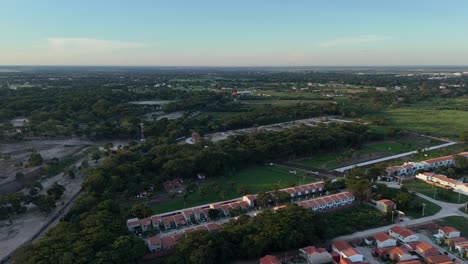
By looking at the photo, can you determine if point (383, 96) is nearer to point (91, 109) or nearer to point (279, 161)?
point (279, 161)

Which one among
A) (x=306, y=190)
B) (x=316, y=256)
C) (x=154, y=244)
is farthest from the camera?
(x=306, y=190)

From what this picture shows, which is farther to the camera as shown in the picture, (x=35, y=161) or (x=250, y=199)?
(x=35, y=161)

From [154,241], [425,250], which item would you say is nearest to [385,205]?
[425,250]

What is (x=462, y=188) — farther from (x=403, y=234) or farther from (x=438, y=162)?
(x=403, y=234)

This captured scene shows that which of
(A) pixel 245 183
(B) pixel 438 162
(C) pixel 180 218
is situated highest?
(B) pixel 438 162

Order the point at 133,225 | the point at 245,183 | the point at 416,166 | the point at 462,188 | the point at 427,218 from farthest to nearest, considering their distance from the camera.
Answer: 1. the point at 416,166
2. the point at 245,183
3. the point at 462,188
4. the point at 427,218
5. the point at 133,225

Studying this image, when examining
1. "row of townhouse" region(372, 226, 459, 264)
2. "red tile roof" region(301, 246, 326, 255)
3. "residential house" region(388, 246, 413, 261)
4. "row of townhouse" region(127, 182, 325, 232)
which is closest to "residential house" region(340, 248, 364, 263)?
"red tile roof" region(301, 246, 326, 255)

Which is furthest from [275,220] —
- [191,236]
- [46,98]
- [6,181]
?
[46,98]

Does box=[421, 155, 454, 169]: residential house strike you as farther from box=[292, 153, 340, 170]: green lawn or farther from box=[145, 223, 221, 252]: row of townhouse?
box=[145, 223, 221, 252]: row of townhouse
